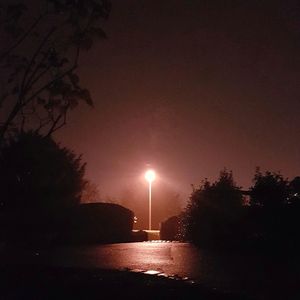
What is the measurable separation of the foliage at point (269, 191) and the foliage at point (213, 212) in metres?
1.29

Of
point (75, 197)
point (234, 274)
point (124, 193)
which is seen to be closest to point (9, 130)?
point (234, 274)

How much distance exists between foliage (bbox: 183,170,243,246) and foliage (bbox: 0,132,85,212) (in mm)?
8660

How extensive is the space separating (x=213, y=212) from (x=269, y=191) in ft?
11.1

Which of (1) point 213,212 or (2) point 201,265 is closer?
(2) point 201,265

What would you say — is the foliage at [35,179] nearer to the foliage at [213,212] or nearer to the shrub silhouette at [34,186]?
the shrub silhouette at [34,186]

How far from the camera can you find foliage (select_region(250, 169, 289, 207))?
789 inches

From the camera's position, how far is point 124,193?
3570 inches

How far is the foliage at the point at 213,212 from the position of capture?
21.8 metres

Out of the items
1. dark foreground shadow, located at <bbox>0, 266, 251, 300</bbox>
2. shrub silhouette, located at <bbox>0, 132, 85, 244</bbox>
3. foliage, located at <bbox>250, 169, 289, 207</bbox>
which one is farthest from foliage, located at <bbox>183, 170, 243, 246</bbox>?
dark foreground shadow, located at <bbox>0, 266, 251, 300</bbox>

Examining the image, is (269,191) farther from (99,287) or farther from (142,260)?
(99,287)

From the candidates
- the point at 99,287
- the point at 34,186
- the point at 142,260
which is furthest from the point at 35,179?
Answer: the point at 99,287

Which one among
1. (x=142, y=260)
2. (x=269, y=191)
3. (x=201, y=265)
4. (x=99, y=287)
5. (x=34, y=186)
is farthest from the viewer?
(x=34, y=186)

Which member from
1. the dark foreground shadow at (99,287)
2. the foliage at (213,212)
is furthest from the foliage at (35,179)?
the dark foreground shadow at (99,287)

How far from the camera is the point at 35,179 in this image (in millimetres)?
31766
